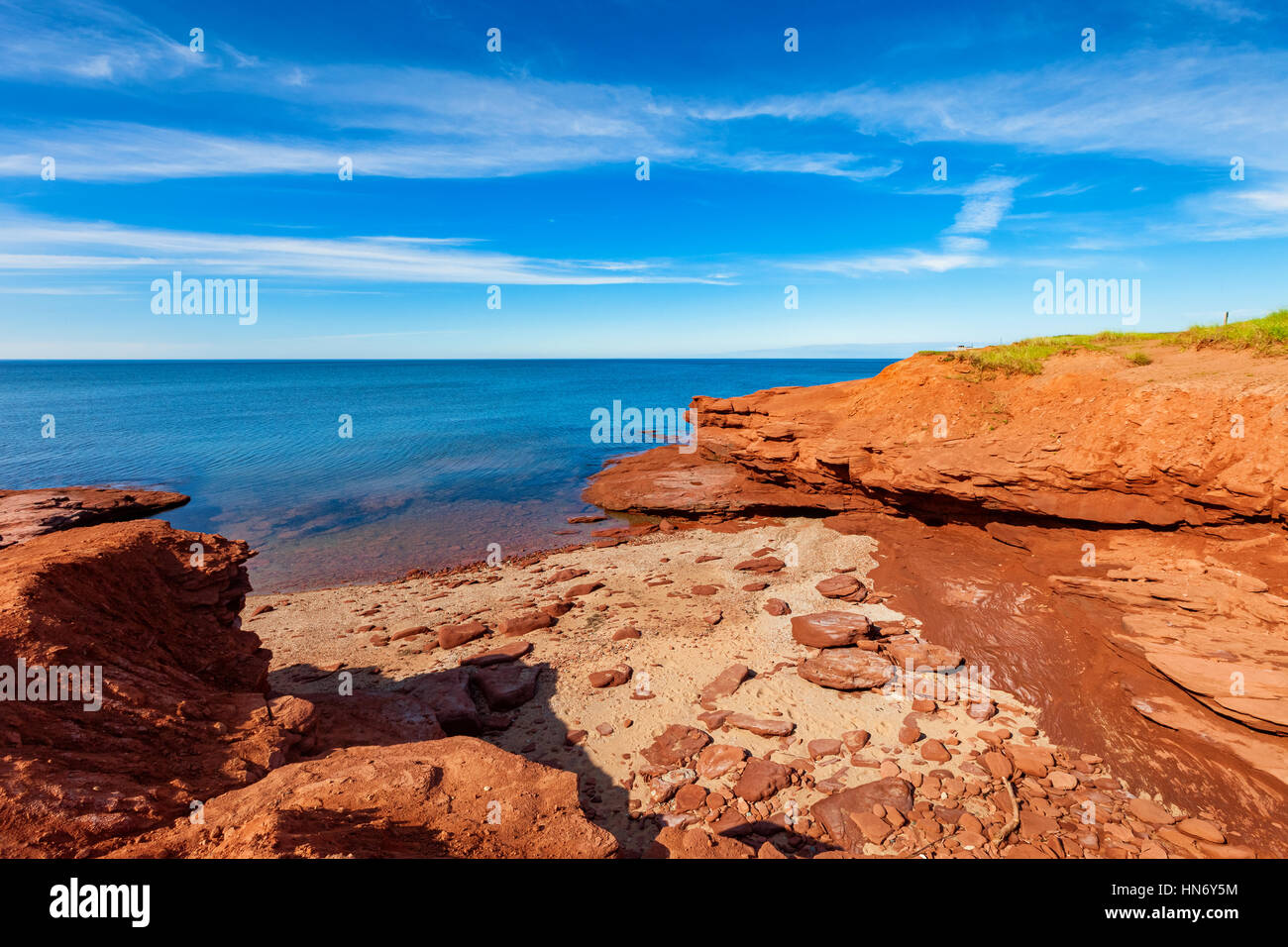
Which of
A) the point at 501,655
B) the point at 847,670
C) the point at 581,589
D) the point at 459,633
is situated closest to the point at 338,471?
the point at 581,589

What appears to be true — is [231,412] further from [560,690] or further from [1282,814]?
[1282,814]

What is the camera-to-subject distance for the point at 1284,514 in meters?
10.1

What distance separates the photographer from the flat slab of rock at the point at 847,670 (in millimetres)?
10375

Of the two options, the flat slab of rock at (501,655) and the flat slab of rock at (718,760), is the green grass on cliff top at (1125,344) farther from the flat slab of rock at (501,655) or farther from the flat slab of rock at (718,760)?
the flat slab of rock at (501,655)

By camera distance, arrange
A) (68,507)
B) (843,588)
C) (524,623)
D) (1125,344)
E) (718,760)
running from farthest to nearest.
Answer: (68,507) → (1125,344) → (843,588) → (524,623) → (718,760)

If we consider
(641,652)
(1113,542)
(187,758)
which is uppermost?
(1113,542)

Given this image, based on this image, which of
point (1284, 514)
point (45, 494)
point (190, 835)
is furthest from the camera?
point (45, 494)

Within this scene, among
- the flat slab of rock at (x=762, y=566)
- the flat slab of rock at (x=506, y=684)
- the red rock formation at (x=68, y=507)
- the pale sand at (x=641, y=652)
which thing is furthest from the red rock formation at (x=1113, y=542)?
the red rock formation at (x=68, y=507)

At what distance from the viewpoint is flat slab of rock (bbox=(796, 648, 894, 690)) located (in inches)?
408

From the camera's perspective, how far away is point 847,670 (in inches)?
418

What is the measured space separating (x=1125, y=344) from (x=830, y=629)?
13.5m

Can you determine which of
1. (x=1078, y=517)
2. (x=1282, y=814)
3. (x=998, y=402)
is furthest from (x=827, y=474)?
(x=1282, y=814)

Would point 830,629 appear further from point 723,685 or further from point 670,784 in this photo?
point 670,784
